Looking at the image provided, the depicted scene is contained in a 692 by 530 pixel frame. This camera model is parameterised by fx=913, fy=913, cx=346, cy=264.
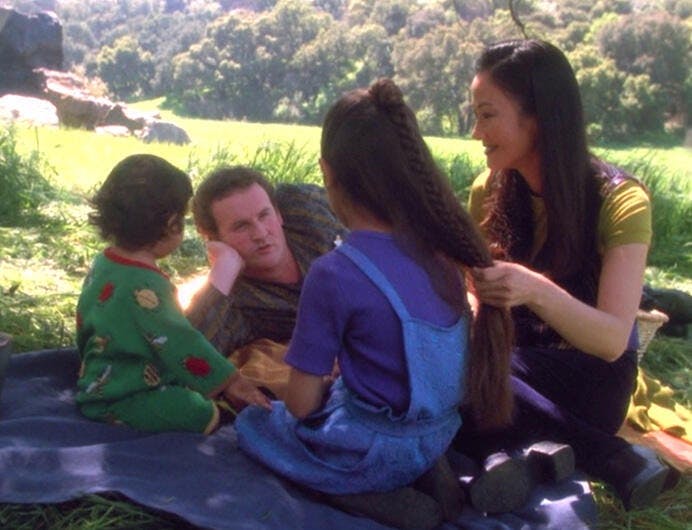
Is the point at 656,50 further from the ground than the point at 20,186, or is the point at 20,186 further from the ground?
the point at 656,50

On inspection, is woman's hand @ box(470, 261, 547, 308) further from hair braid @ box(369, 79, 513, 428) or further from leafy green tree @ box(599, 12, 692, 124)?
leafy green tree @ box(599, 12, 692, 124)

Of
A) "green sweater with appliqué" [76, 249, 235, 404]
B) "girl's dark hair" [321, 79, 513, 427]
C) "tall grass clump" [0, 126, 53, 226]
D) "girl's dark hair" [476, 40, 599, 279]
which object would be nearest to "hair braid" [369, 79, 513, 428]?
"girl's dark hair" [321, 79, 513, 427]

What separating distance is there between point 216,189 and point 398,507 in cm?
150

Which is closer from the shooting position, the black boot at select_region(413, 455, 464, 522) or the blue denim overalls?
the blue denim overalls

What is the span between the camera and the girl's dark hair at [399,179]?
2367 millimetres

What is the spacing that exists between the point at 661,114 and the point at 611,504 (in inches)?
447

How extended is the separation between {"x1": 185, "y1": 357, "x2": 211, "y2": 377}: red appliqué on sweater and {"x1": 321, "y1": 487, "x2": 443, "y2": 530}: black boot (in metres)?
0.63

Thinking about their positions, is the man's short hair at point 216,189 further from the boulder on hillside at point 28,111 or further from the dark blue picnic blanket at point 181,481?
the boulder on hillside at point 28,111

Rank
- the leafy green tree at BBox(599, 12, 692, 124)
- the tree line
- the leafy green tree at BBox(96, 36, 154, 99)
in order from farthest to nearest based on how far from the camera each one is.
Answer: the leafy green tree at BBox(96, 36, 154, 99)
the leafy green tree at BBox(599, 12, 692, 124)
the tree line

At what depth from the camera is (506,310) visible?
103 inches

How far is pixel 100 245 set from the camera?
620 cm

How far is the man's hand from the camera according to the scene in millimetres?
3305

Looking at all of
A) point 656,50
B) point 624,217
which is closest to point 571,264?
point 624,217

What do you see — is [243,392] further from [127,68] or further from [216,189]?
[127,68]
